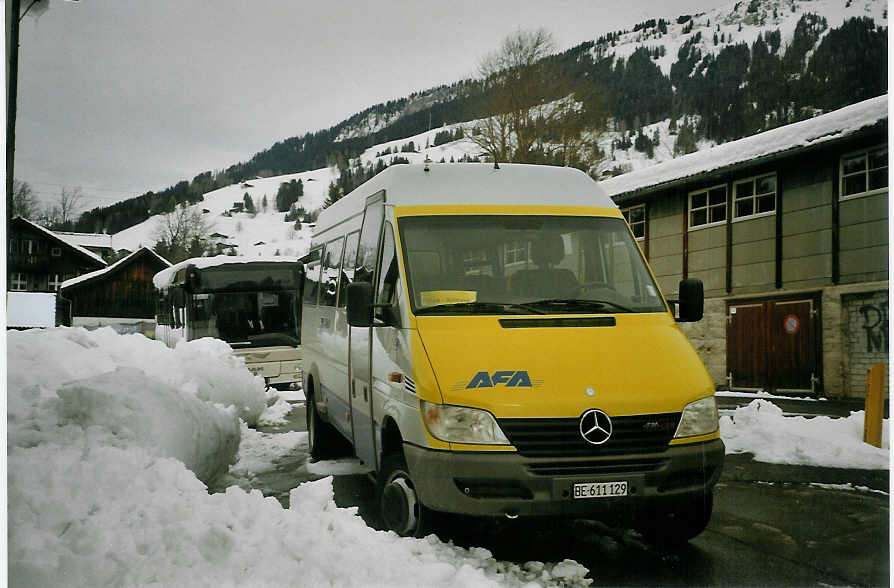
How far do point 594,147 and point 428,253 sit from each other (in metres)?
3.03

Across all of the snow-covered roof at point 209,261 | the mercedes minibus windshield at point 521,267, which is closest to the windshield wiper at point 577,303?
the mercedes minibus windshield at point 521,267

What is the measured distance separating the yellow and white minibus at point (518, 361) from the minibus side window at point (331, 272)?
0.91m

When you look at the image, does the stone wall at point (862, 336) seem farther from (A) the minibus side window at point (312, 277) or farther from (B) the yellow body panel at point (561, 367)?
(A) the minibus side window at point (312, 277)

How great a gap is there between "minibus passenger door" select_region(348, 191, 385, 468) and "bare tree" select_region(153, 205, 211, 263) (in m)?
1.64

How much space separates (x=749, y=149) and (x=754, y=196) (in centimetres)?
596

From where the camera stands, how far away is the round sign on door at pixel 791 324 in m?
14.3

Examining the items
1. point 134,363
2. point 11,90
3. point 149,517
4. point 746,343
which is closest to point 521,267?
point 149,517

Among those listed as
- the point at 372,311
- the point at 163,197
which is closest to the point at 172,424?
the point at 372,311

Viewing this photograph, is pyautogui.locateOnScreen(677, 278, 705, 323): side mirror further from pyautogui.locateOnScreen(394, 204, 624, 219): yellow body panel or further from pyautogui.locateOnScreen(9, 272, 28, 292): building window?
pyautogui.locateOnScreen(9, 272, 28, 292): building window

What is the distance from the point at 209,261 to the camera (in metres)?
8.11

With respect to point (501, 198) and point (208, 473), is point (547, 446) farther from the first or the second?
point (208, 473)

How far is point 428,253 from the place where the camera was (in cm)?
547

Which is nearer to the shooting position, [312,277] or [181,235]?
[181,235]

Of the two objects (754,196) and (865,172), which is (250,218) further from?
(754,196)
